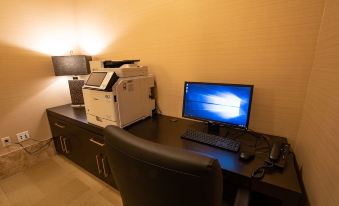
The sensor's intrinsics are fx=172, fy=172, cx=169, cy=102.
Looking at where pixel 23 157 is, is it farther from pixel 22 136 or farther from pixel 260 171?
pixel 260 171

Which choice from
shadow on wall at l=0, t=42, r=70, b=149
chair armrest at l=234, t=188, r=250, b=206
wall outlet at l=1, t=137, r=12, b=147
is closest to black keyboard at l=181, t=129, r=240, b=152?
chair armrest at l=234, t=188, r=250, b=206

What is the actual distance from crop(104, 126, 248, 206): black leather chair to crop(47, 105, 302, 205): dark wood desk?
0.39m

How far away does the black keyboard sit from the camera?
113 cm

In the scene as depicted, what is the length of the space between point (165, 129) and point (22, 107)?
1.81 m

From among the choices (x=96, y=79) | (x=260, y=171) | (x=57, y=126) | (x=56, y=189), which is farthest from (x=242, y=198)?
(x=57, y=126)

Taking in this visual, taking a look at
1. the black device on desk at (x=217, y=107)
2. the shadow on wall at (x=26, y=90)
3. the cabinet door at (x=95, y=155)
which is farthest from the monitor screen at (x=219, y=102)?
the shadow on wall at (x=26, y=90)

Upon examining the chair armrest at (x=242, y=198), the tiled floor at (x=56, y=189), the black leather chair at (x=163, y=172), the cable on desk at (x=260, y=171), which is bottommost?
the tiled floor at (x=56, y=189)

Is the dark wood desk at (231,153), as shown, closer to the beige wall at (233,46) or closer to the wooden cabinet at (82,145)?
the wooden cabinet at (82,145)

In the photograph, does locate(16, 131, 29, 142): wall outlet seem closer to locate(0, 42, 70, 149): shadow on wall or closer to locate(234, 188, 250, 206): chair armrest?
locate(0, 42, 70, 149): shadow on wall

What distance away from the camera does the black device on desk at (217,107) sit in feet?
3.89

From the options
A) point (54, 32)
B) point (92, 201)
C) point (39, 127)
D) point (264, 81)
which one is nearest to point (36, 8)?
point (54, 32)

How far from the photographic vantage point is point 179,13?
154cm

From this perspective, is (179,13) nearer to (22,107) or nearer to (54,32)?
(54,32)

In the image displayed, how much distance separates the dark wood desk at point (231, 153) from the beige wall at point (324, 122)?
3.5 inches
